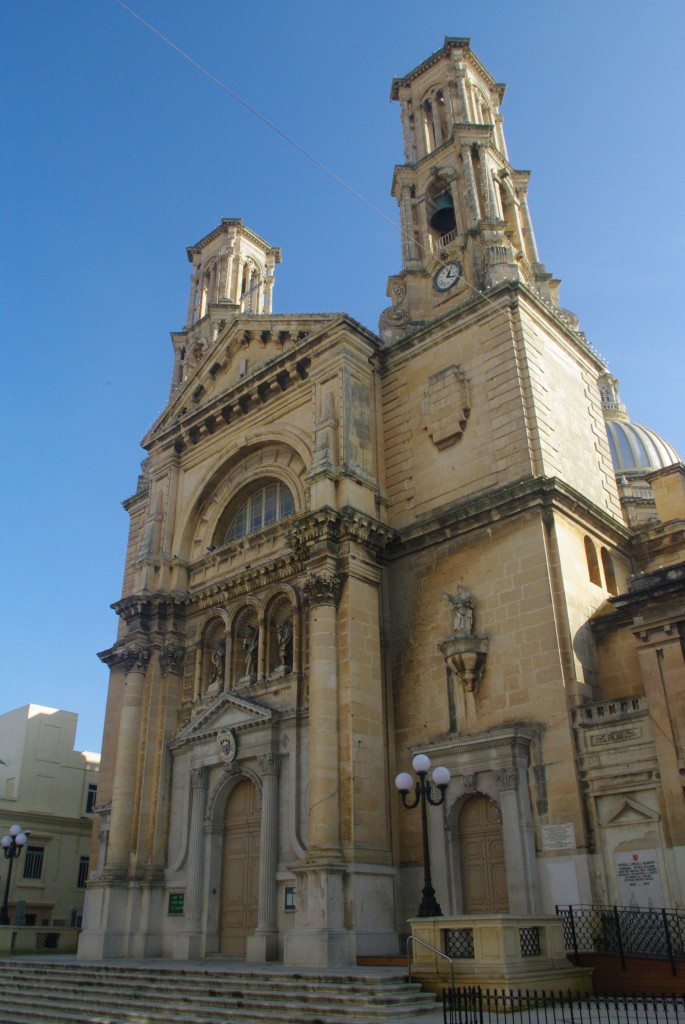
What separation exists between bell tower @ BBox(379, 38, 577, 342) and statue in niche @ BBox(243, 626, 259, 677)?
1030cm

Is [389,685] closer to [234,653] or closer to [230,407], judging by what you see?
[234,653]

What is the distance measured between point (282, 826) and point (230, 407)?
13.8 metres

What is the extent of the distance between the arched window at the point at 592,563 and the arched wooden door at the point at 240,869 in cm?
1061

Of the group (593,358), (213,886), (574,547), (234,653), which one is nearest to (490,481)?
(574,547)

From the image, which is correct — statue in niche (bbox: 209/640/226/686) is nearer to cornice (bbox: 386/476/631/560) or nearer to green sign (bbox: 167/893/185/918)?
green sign (bbox: 167/893/185/918)

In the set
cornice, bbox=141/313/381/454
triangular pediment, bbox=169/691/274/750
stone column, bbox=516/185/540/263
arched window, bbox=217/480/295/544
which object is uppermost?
stone column, bbox=516/185/540/263

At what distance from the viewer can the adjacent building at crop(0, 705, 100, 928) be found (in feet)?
126

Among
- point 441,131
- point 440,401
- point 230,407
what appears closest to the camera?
→ point 440,401

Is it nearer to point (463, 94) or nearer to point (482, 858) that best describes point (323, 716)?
point (482, 858)

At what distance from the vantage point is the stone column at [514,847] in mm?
17734

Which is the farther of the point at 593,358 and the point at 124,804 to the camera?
the point at 593,358

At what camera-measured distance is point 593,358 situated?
1085 inches

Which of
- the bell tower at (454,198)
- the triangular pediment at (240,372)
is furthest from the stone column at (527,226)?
the triangular pediment at (240,372)

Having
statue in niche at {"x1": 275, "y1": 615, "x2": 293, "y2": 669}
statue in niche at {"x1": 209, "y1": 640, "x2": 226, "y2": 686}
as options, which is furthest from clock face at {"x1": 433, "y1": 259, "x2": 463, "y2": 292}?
statue in niche at {"x1": 209, "y1": 640, "x2": 226, "y2": 686}
